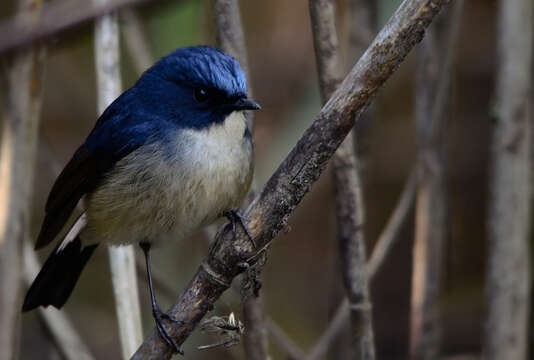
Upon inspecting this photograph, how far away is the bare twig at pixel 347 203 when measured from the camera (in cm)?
268

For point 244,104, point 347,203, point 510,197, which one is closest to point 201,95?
point 244,104

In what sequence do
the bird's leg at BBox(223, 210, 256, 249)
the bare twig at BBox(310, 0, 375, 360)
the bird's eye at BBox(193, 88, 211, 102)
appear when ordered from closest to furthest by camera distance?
the bird's leg at BBox(223, 210, 256, 249) → the bare twig at BBox(310, 0, 375, 360) → the bird's eye at BBox(193, 88, 211, 102)

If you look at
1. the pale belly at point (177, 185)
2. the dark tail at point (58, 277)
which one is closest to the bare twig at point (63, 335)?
the dark tail at point (58, 277)

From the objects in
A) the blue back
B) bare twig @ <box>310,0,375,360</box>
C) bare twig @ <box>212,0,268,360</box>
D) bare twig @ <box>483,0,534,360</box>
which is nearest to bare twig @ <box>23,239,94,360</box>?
the blue back

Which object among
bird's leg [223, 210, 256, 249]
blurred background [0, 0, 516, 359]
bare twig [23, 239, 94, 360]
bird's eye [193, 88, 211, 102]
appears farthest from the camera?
blurred background [0, 0, 516, 359]

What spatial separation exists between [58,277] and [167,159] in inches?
38.7

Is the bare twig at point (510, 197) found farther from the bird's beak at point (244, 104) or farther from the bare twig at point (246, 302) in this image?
the bird's beak at point (244, 104)

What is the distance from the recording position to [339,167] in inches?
111

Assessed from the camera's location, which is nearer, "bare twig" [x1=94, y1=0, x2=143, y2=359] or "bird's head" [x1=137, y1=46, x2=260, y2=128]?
"bird's head" [x1=137, y1=46, x2=260, y2=128]

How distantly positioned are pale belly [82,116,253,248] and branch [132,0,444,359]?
402mm

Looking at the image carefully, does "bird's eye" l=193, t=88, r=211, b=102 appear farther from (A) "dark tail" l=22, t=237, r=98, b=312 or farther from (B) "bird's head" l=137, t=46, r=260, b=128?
(A) "dark tail" l=22, t=237, r=98, b=312

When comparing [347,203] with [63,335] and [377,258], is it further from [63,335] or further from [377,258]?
[63,335]

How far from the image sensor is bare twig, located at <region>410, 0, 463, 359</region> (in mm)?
3473

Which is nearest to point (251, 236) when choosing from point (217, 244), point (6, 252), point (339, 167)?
point (217, 244)
